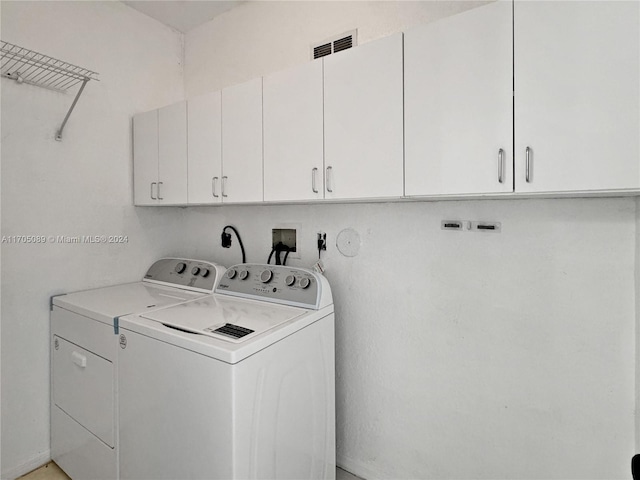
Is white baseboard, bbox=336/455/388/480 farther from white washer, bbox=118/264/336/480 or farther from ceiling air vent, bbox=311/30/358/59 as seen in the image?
ceiling air vent, bbox=311/30/358/59

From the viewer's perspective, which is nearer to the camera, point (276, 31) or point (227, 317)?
point (227, 317)

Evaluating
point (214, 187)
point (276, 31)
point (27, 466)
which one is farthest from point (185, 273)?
point (276, 31)

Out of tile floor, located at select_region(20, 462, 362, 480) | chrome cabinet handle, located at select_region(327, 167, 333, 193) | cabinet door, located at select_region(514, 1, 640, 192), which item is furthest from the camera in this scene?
tile floor, located at select_region(20, 462, 362, 480)

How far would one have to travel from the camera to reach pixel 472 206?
4.94ft

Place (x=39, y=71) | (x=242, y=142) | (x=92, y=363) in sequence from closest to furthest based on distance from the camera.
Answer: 1. (x=92, y=363)
2. (x=242, y=142)
3. (x=39, y=71)

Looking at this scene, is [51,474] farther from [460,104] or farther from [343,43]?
[343,43]

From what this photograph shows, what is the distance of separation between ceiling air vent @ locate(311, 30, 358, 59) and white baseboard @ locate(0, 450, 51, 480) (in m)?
2.76

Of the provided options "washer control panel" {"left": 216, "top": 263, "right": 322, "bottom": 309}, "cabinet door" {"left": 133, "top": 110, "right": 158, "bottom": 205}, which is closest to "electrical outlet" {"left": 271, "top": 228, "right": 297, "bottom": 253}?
"washer control panel" {"left": 216, "top": 263, "right": 322, "bottom": 309}

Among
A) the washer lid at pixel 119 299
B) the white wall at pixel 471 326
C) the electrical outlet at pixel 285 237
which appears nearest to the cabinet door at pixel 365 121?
the white wall at pixel 471 326

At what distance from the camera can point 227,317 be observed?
4.84 ft

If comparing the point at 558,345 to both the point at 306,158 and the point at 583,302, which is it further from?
the point at 306,158

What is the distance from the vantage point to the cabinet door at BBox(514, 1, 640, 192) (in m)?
0.94

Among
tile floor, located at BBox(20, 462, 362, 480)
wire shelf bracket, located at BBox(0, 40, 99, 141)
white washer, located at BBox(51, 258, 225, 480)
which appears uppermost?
wire shelf bracket, located at BBox(0, 40, 99, 141)

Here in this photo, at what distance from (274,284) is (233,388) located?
26.9 inches
